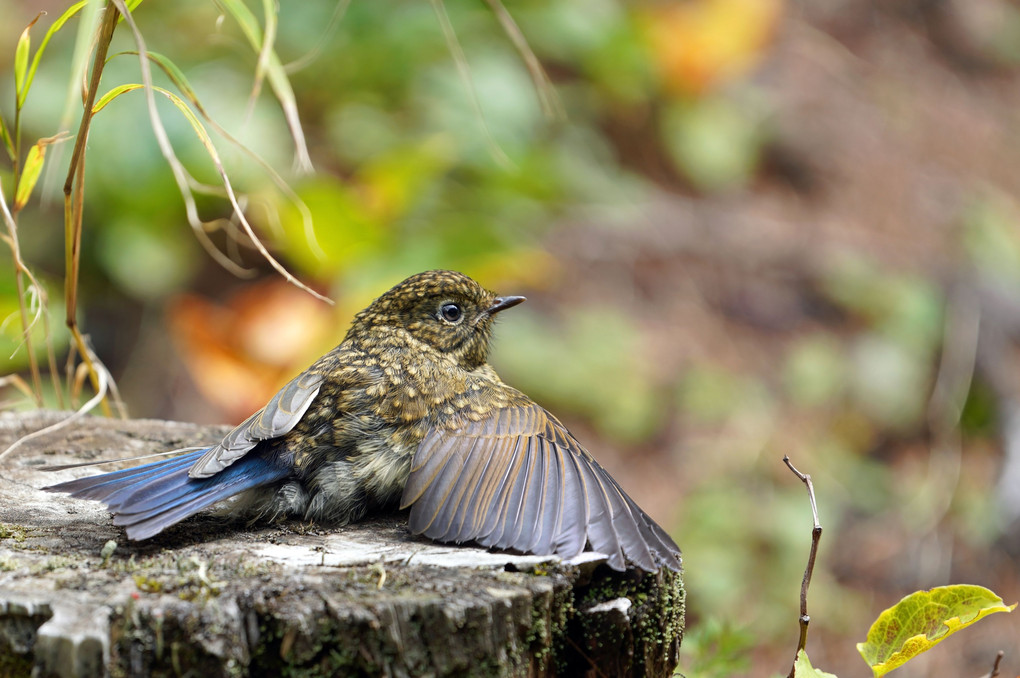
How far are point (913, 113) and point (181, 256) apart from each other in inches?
265

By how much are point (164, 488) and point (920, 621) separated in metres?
1.85

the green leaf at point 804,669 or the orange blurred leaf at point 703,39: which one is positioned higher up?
the orange blurred leaf at point 703,39

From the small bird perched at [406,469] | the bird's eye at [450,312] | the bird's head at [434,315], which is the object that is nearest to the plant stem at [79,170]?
the small bird perched at [406,469]

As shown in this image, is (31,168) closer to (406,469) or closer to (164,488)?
(164,488)

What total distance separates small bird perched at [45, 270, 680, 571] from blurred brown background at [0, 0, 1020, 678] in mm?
2131

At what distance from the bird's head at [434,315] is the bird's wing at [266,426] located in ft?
1.23

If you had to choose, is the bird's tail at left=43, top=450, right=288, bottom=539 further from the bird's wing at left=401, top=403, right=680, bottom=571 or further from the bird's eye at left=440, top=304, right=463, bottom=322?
the bird's eye at left=440, top=304, right=463, bottom=322

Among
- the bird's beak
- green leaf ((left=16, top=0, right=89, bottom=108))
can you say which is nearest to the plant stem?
green leaf ((left=16, top=0, right=89, bottom=108))

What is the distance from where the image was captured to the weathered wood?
1.83m

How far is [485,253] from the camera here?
197 inches

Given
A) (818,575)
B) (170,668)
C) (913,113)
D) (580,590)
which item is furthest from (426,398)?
(913,113)

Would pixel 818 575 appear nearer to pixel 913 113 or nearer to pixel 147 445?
pixel 147 445

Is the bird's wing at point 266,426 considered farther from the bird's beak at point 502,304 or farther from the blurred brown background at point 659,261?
the blurred brown background at point 659,261

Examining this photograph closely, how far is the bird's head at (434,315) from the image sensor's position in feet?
9.85
